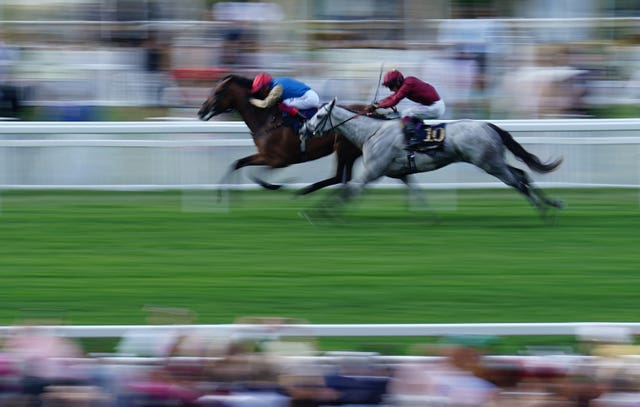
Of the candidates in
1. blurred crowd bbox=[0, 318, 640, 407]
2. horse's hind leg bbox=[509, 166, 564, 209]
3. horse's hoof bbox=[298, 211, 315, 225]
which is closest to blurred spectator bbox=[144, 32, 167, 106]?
horse's hoof bbox=[298, 211, 315, 225]

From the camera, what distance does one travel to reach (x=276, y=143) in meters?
10.1

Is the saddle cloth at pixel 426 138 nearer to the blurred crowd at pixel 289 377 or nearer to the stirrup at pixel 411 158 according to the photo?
the stirrup at pixel 411 158

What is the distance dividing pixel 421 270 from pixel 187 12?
17.4ft

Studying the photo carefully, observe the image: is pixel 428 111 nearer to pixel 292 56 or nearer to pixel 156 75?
pixel 292 56

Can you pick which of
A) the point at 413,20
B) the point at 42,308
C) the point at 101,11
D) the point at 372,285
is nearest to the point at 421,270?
the point at 372,285

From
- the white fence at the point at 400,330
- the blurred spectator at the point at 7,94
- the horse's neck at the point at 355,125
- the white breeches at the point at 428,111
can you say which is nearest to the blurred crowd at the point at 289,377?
the white fence at the point at 400,330

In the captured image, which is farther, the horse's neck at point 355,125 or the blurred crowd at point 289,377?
the horse's neck at point 355,125

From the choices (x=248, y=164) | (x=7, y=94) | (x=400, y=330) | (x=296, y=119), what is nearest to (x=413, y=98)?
(x=296, y=119)

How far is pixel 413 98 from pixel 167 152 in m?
2.17

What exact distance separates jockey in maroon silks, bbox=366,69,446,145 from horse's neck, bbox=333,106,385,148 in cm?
15

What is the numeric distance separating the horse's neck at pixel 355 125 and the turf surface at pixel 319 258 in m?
0.65

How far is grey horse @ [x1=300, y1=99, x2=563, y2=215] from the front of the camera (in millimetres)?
9516

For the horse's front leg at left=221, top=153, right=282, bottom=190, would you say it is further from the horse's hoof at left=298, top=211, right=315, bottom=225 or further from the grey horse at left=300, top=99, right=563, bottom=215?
the grey horse at left=300, top=99, right=563, bottom=215

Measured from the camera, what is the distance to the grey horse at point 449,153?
9516 millimetres
